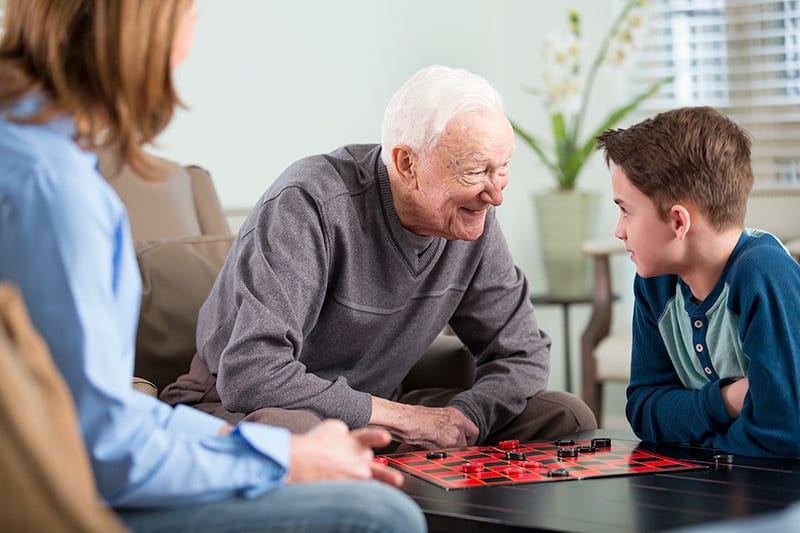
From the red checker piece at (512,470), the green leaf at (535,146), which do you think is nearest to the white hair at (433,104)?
the red checker piece at (512,470)

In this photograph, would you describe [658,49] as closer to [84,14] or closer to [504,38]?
[504,38]

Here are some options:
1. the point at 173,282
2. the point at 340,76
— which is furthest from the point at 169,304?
the point at 340,76

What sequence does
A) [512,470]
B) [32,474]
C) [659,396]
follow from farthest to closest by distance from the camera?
[659,396]
[512,470]
[32,474]

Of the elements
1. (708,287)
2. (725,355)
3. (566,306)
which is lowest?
(566,306)

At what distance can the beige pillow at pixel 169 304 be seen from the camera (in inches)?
91.4

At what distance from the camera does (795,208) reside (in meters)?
3.80

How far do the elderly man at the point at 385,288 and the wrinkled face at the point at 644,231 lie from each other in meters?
0.28

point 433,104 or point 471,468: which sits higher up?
point 433,104

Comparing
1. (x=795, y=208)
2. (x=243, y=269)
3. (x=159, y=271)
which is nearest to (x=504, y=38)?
(x=795, y=208)

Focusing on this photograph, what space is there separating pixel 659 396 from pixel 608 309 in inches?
68.2

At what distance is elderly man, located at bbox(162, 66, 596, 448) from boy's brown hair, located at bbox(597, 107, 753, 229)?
30 centimetres

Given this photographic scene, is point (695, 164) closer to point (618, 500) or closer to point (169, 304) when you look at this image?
point (618, 500)

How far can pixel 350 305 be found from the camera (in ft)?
6.71

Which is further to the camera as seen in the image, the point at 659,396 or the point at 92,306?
the point at 659,396
